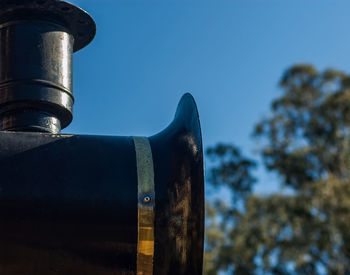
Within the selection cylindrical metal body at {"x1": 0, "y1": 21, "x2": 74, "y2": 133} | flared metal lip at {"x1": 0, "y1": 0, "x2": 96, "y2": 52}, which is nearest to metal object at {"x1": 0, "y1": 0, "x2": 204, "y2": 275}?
cylindrical metal body at {"x1": 0, "y1": 21, "x2": 74, "y2": 133}

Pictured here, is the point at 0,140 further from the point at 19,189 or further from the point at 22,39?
the point at 22,39

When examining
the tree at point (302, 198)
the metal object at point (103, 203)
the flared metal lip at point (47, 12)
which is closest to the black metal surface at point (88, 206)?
the metal object at point (103, 203)

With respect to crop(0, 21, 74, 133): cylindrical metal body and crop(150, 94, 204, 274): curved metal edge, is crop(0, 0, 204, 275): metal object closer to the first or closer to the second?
crop(150, 94, 204, 274): curved metal edge

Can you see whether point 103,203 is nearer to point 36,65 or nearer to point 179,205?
point 179,205

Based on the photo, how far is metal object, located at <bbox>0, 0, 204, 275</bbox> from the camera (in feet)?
6.70

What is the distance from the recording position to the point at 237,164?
20.1 metres

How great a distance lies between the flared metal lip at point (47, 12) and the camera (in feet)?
8.98

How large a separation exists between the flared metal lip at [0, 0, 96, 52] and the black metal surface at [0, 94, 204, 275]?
0.67 meters

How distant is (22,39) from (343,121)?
1631 centimetres

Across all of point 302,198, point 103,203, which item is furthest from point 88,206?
point 302,198

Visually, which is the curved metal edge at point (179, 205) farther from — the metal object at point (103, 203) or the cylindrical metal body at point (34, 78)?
the cylindrical metal body at point (34, 78)

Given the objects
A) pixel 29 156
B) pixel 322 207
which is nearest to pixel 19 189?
pixel 29 156

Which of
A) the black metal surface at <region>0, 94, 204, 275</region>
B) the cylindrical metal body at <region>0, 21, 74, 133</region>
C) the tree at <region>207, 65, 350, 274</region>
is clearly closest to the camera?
the black metal surface at <region>0, 94, 204, 275</region>

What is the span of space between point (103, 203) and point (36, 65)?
82 centimetres
